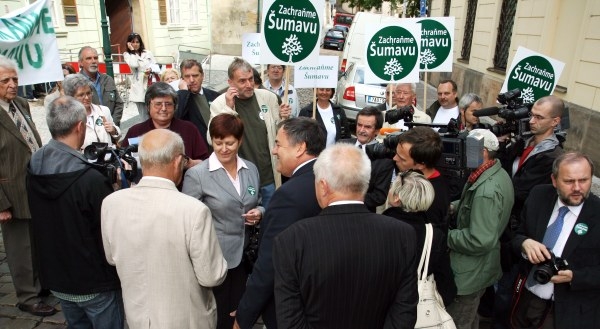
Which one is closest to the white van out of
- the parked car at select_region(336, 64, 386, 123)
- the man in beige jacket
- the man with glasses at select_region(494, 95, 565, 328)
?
the parked car at select_region(336, 64, 386, 123)

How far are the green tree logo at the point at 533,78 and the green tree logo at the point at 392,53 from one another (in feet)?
3.55

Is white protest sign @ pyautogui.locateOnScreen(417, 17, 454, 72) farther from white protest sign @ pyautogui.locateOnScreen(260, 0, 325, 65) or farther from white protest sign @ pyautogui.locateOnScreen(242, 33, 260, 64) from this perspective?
white protest sign @ pyautogui.locateOnScreen(242, 33, 260, 64)

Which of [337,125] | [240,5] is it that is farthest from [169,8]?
[337,125]

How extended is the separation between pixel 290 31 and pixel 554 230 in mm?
2765

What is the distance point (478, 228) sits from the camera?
2.66m

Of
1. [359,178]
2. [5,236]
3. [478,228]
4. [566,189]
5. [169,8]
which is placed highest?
[169,8]

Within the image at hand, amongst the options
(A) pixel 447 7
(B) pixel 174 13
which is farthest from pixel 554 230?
(B) pixel 174 13

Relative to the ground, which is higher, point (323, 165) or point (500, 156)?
point (323, 165)

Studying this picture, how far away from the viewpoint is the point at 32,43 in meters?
4.00

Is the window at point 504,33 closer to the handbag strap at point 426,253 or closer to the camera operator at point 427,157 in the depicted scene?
the camera operator at point 427,157

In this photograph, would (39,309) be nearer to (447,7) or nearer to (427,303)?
(427,303)

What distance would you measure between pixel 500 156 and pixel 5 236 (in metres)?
4.44

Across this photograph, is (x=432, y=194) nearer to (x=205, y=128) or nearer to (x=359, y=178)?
(x=359, y=178)

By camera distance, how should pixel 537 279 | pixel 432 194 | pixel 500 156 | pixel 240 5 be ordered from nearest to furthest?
pixel 432 194 < pixel 537 279 < pixel 500 156 < pixel 240 5
